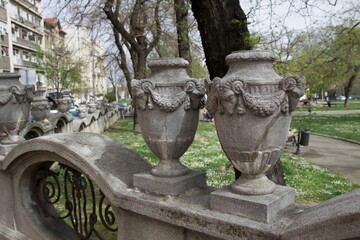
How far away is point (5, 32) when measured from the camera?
46.4 m

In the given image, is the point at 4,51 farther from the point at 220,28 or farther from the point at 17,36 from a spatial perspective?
the point at 220,28

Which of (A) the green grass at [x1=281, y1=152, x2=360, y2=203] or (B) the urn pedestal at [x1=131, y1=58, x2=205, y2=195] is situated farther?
(A) the green grass at [x1=281, y1=152, x2=360, y2=203]

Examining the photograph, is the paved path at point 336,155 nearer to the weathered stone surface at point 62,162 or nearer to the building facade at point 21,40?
the weathered stone surface at point 62,162

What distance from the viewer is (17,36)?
52.9 m

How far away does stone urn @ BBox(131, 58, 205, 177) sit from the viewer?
274 centimetres

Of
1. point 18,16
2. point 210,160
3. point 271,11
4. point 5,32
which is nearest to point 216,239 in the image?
point 271,11

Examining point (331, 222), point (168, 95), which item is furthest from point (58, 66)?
point (331, 222)

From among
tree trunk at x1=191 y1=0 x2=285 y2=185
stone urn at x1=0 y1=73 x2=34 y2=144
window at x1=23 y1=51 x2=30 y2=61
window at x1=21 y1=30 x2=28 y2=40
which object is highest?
window at x1=21 y1=30 x2=28 y2=40

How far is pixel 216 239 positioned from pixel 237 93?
103cm

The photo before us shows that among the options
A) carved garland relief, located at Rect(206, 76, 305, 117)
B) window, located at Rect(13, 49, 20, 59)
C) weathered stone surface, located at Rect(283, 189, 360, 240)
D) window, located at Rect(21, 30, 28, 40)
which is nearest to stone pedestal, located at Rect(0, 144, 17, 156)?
carved garland relief, located at Rect(206, 76, 305, 117)

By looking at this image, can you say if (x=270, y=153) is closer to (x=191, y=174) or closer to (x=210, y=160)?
(x=191, y=174)

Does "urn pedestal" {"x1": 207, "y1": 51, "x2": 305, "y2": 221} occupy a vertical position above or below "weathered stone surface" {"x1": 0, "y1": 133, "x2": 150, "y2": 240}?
above

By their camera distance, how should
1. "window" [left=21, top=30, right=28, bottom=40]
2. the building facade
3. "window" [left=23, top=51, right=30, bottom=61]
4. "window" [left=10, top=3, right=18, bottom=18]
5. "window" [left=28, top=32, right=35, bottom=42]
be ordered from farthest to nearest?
"window" [left=28, top=32, right=35, bottom=42] < "window" [left=21, top=30, right=28, bottom=40] < "window" [left=23, top=51, right=30, bottom=61] < "window" [left=10, top=3, right=18, bottom=18] < the building facade

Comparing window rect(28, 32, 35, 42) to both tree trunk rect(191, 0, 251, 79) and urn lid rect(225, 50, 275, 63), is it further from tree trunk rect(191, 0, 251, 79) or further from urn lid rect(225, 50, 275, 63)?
urn lid rect(225, 50, 275, 63)
